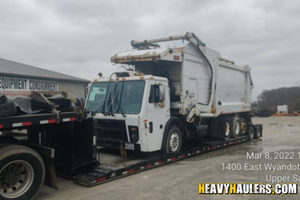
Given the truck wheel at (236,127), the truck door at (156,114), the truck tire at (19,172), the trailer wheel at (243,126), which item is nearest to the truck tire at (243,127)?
the trailer wheel at (243,126)

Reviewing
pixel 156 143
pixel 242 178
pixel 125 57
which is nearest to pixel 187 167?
pixel 156 143

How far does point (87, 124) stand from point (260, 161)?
506 centimetres

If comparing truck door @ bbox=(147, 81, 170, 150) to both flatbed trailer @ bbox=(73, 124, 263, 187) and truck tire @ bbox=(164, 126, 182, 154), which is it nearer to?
truck tire @ bbox=(164, 126, 182, 154)

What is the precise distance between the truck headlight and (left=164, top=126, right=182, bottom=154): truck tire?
1.09 metres

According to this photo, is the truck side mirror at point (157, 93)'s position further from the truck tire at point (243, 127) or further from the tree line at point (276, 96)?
the tree line at point (276, 96)

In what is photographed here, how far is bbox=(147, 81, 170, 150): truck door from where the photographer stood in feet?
23.8

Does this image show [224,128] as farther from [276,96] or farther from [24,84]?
[276,96]

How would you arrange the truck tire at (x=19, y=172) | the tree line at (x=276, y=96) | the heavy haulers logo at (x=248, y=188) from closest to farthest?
the truck tire at (x=19, y=172) → the heavy haulers logo at (x=248, y=188) → the tree line at (x=276, y=96)

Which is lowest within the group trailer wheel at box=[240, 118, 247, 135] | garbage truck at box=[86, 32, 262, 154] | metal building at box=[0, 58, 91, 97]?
trailer wheel at box=[240, 118, 247, 135]

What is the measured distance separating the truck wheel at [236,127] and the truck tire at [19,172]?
8758mm

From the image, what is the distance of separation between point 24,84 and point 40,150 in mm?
15260

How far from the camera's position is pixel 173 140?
26.6 ft

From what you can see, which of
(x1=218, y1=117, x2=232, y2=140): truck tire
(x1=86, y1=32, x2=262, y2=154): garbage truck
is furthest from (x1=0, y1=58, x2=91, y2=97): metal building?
(x1=218, y1=117, x2=232, y2=140): truck tire

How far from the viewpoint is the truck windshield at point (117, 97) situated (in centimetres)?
735
